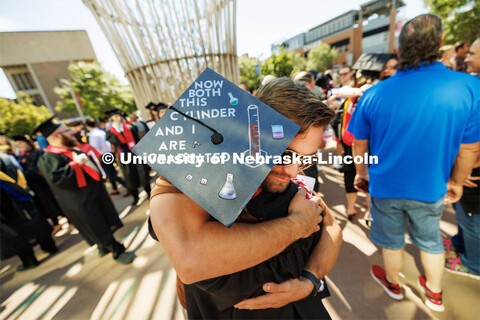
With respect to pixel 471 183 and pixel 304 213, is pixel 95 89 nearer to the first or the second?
pixel 304 213

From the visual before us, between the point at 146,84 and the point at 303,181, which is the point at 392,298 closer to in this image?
the point at 303,181

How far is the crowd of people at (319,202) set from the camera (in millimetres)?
751

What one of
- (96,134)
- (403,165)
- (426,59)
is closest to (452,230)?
(403,165)

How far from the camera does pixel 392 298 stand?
6.20 ft

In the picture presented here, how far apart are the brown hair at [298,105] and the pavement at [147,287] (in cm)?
199

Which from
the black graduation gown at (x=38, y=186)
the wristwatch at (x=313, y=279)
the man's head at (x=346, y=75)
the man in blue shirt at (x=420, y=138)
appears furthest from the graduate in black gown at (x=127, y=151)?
the man's head at (x=346, y=75)

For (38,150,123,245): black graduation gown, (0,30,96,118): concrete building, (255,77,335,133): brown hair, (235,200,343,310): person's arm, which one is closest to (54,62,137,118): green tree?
(0,30,96,118): concrete building

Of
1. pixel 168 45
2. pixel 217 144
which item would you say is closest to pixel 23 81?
pixel 168 45

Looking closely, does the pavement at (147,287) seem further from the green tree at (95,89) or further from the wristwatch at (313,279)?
the green tree at (95,89)

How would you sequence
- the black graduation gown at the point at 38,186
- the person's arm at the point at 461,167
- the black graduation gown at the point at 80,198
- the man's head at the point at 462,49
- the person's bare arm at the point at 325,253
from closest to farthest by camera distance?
the person's bare arm at the point at 325,253, the person's arm at the point at 461,167, the black graduation gown at the point at 80,198, the black graduation gown at the point at 38,186, the man's head at the point at 462,49

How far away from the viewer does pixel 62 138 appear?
268 cm

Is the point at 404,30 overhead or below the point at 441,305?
overhead

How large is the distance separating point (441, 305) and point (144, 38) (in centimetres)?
876

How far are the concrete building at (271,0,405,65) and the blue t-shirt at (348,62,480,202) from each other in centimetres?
3331
